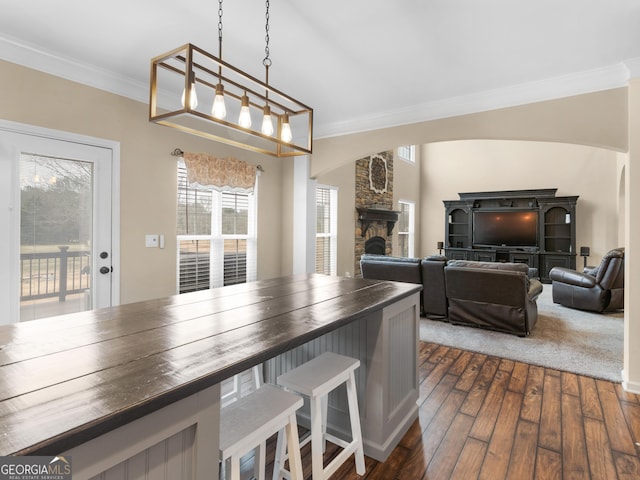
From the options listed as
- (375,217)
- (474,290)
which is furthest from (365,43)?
(375,217)

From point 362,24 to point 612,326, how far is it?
488 centimetres

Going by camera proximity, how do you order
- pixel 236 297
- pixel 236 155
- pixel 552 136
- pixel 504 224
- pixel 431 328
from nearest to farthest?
pixel 236 297
pixel 552 136
pixel 236 155
pixel 431 328
pixel 504 224

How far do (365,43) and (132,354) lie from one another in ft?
8.11

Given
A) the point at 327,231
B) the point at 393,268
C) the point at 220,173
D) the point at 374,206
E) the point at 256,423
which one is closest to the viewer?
the point at 256,423

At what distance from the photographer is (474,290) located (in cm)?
433

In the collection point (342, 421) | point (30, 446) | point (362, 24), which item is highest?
point (362, 24)

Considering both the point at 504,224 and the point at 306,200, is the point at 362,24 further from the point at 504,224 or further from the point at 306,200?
the point at 504,224

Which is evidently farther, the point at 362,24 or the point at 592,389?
the point at 592,389

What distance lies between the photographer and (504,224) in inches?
336

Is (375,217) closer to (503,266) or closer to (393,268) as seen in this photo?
(393,268)

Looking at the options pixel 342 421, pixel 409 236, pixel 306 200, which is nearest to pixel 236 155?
pixel 306 200


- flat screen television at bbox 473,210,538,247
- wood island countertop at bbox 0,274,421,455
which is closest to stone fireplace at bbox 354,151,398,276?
flat screen television at bbox 473,210,538,247

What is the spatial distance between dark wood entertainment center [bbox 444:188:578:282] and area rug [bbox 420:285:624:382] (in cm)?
305

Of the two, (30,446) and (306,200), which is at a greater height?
(306,200)
